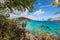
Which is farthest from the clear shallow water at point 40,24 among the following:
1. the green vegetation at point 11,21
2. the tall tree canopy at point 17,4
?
the tall tree canopy at point 17,4

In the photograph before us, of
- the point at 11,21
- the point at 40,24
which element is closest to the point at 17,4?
the point at 11,21

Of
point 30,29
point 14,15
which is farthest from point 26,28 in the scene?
point 14,15

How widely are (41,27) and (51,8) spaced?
0.28m

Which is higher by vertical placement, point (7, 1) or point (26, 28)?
point (7, 1)

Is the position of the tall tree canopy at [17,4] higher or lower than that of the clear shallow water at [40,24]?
higher

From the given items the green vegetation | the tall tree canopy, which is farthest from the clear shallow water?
the tall tree canopy

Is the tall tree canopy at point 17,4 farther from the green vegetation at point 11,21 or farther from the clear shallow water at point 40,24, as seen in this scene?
the clear shallow water at point 40,24

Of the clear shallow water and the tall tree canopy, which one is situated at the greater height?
the tall tree canopy

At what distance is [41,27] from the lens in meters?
2.70

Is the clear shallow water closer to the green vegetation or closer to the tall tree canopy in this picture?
the green vegetation

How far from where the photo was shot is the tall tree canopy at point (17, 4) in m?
2.76

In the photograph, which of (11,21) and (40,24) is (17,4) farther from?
(40,24)

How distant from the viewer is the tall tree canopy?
2.76 m

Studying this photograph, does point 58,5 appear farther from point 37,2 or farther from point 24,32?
point 24,32
